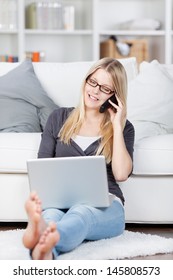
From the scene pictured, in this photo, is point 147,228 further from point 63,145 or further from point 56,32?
point 56,32

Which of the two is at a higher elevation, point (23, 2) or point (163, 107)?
point (23, 2)

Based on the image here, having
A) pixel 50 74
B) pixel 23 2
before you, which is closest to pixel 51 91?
pixel 50 74

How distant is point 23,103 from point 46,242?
5.20 feet

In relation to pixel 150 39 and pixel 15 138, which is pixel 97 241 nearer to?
pixel 15 138

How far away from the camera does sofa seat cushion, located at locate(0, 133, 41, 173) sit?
308 cm

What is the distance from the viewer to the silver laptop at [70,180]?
2469 millimetres

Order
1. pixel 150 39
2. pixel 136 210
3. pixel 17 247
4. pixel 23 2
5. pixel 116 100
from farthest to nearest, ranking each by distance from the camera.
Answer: pixel 150 39 → pixel 23 2 → pixel 136 210 → pixel 116 100 → pixel 17 247

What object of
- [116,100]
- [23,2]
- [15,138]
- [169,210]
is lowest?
[169,210]

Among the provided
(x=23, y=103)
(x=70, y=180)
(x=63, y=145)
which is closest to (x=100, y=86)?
(x=63, y=145)

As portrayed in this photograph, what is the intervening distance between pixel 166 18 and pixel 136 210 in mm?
3023

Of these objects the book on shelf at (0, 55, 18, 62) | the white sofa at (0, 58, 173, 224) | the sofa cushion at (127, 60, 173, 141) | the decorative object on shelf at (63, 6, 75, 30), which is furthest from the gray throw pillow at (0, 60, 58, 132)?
the decorative object on shelf at (63, 6, 75, 30)

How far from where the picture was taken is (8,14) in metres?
5.63

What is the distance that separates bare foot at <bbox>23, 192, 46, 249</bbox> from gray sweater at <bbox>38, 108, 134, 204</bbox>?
2.16 ft

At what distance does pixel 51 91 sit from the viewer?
3.72 metres
